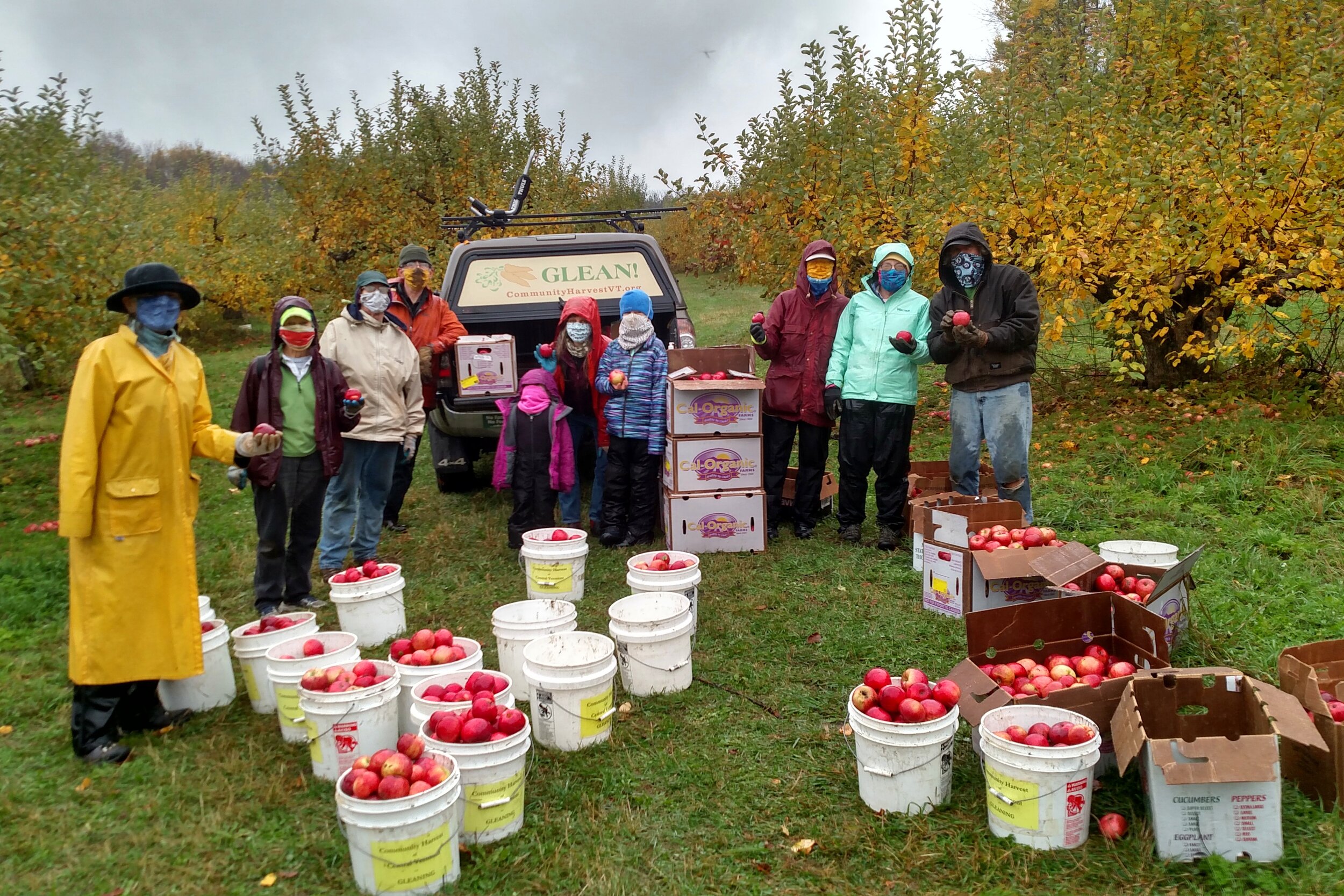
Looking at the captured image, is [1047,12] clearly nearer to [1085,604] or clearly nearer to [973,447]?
[973,447]

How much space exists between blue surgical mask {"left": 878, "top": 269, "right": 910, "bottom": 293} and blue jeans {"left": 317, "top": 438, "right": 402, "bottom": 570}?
375cm

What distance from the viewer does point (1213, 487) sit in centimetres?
745

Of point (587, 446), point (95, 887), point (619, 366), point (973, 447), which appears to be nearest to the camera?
point (95, 887)

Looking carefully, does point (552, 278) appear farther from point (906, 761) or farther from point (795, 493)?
point (906, 761)

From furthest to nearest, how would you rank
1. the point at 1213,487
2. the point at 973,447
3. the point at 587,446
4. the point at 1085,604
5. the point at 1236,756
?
the point at 587,446
the point at 1213,487
the point at 973,447
the point at 1085,604
the point at 1236,756

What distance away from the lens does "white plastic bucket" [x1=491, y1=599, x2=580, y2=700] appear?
4.51 metres

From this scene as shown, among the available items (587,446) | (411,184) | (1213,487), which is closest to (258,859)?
(587,446)

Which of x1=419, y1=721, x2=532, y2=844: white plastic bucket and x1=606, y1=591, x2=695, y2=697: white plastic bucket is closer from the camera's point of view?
x1=419, y1=721, x2=532, y2=844: white plastic bucket

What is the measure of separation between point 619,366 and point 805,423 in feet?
5.03

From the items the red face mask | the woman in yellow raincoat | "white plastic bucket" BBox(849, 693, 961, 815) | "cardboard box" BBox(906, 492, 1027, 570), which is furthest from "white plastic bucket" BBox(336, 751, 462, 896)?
"cardboard box" BBox(906, 492, 1027, 570)

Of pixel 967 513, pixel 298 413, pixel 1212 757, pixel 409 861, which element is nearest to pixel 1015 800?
pixel 1212 757

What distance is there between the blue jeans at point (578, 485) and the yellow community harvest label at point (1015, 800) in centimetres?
435

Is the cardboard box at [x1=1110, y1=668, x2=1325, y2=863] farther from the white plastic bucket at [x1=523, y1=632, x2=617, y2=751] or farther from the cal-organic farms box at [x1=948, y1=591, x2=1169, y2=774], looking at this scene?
the white plastic bucket at [x1=523, y1=632, x2=617, y2=751]

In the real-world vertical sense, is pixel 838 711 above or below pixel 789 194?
below
